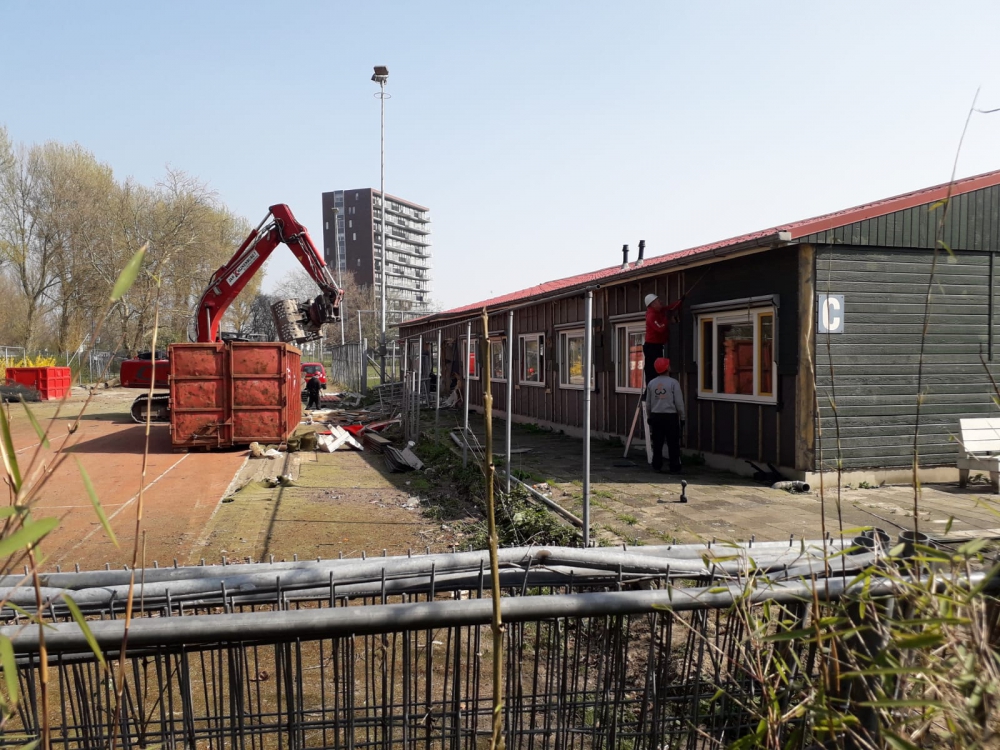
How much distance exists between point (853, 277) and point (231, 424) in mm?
11666

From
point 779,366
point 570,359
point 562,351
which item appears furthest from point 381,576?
point 562,351

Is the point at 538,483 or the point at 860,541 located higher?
the point at 860,541

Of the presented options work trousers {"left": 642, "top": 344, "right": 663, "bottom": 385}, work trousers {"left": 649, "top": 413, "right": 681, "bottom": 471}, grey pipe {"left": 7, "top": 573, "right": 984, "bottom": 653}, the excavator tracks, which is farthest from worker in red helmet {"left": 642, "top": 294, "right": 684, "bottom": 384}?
the excavator tracks

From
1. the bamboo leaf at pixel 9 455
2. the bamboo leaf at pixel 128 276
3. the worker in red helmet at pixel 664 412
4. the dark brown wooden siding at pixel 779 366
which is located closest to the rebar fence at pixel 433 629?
the bamboo leaf at pixel 9 455

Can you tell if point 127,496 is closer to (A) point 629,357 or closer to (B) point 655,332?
(B) point 655,332

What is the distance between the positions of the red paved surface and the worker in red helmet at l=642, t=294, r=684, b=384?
671 cm

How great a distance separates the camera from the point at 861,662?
5.56 ft

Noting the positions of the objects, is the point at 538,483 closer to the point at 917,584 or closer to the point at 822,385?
the point at 822,385

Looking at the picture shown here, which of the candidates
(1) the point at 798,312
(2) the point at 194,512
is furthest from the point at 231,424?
(1) the point at 798,312

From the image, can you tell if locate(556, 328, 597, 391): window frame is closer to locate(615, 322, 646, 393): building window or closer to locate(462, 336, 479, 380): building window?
locate(615, 322, 646, 393): building window

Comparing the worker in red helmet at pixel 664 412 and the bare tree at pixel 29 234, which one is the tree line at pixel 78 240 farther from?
the worker in red helmet at pixel 664 412

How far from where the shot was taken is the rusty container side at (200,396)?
14375 mm

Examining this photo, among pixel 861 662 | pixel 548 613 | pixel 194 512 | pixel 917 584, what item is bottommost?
pixel 194 512

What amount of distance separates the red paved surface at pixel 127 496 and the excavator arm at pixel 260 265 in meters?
3.24
